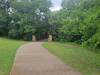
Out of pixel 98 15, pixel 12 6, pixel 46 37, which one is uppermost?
pixel 12 6

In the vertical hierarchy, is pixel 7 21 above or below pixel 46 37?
above

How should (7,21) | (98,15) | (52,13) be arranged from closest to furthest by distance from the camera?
(98,15) → (52,13) → (7,21)

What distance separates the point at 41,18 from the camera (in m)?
46.3

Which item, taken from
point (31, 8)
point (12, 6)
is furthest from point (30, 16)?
point (12, 6)

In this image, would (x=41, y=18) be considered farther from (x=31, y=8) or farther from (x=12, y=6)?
(x=12, y=6)

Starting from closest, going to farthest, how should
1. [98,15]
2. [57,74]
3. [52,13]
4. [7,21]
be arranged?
[57,74], [98,15], [52,13], [7,21]

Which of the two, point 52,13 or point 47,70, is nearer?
point 47,70

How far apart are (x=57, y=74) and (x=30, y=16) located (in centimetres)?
3503

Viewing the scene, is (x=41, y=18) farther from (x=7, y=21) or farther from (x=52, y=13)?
(x=7, y=21)

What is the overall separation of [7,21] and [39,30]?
6.27 metres

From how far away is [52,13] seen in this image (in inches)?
1743

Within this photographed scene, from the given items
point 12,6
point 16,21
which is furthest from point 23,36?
point 12,6

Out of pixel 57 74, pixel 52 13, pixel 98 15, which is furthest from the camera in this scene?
pixel 52 13

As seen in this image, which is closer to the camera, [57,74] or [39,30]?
[57,74]
